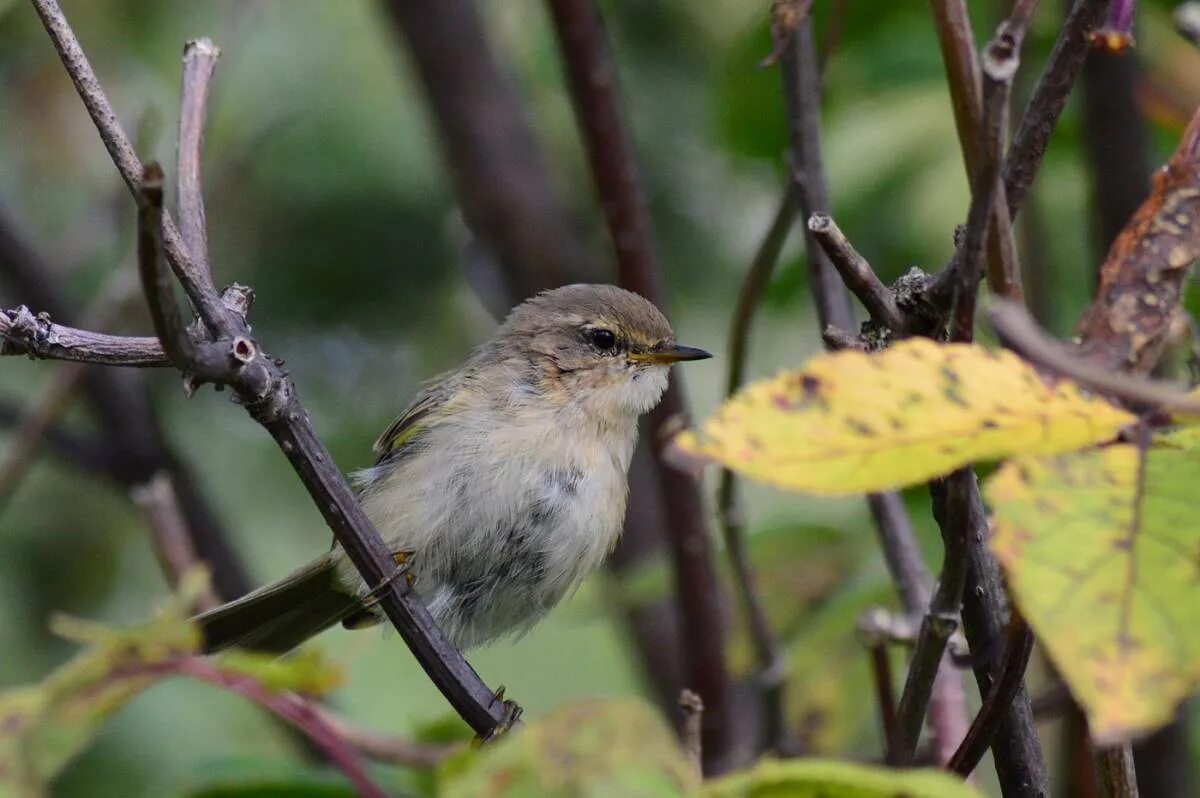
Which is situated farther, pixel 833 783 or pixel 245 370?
pixel 245 370

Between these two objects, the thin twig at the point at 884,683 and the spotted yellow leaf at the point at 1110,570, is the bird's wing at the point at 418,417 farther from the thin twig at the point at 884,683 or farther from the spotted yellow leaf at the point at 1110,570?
the spotted yellow leaf at the point at 1110,570

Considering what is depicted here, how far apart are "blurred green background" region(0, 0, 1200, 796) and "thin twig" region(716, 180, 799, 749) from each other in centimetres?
54

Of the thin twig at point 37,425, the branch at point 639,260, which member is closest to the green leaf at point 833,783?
the branch at point 639,260

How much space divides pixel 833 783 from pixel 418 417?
3047 mm

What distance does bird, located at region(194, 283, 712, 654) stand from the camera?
374cm

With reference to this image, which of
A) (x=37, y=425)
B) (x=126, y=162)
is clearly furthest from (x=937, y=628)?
(x=37, y=425)

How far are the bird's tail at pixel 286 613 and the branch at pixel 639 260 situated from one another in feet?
3.04

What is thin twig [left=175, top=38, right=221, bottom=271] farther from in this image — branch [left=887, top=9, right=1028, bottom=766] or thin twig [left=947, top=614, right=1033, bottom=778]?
thin twig [left=947, top=614, right=1033, bottom=778]

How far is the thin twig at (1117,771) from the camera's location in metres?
1.70

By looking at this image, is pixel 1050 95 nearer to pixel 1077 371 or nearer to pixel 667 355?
pixel 1077 371

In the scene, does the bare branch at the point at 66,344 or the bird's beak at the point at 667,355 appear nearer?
the bare branch at the point at 66,344

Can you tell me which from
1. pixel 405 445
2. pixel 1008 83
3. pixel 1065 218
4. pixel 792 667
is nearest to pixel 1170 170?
pixel 1008 83

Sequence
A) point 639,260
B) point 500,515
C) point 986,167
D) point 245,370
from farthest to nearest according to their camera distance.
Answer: point 639,260 → point 500,515 → point 245,370 → point 986,167

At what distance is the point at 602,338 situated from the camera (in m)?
4.31
